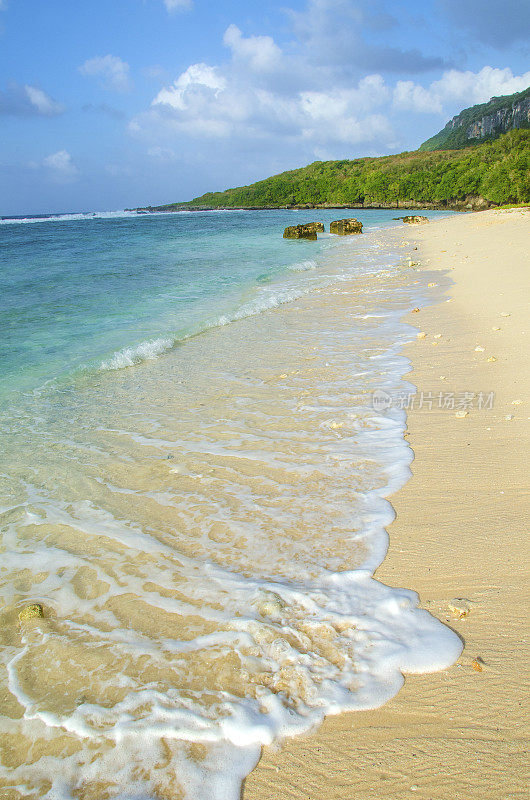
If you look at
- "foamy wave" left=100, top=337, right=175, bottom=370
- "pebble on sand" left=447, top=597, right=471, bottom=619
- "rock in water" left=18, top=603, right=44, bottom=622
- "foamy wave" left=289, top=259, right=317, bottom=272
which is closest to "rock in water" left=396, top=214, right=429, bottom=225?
"foamy wave" left=289, top=259, right=317, bottom=272

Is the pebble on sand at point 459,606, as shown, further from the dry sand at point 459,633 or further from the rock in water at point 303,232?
the rock in water at point 303,232

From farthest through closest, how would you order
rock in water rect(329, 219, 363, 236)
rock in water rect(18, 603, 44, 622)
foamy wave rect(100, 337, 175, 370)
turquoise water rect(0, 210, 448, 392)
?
rock in water rect(329, 219, 363, 236)
turquoise water rect(0, 210, 448, 392)
foamy wave rect(100, 337, 175, 370)
rock in water rect(18, 603, 44, 622)

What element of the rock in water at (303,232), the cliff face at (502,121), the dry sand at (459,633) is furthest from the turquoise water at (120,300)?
the cliff face at (502,121)

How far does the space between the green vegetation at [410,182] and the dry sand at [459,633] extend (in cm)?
5199

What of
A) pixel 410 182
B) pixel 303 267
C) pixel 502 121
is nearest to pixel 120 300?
pixel 303 267

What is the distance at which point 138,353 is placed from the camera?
791 cm

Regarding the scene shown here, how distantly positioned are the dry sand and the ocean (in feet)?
0.30

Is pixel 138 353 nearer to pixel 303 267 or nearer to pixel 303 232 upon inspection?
pixel 303 267

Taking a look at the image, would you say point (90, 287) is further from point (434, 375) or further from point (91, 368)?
point (434, 375)

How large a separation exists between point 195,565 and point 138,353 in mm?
5747

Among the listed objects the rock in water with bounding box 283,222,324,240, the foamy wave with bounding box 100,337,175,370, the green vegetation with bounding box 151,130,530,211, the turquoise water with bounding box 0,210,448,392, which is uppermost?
the green vegetation with bounding box 151,130,530,211

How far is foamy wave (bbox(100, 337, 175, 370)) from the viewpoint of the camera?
7543 millimetres

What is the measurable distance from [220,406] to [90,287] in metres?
12.7

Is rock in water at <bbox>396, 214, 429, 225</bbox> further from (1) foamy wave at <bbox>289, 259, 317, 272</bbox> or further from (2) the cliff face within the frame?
(2) the cliff face
